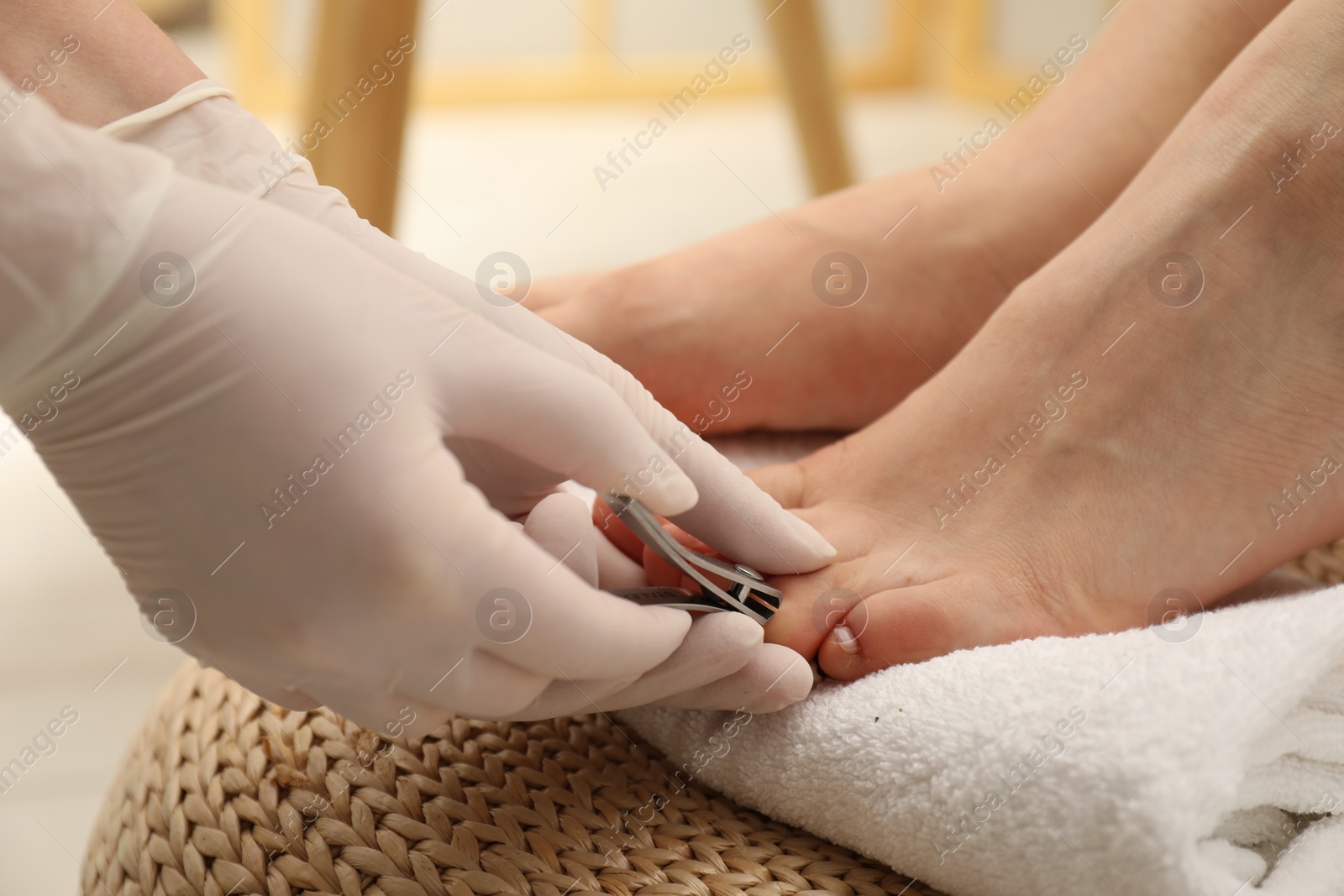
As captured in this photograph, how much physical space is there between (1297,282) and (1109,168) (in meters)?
0.26

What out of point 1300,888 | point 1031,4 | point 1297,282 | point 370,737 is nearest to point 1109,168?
point 1297,282

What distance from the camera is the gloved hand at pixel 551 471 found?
492mm

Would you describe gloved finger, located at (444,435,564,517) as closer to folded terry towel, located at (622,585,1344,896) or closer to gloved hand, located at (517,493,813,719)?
gloved hand, located at (517,493,813,719)

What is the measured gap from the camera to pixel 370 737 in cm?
56

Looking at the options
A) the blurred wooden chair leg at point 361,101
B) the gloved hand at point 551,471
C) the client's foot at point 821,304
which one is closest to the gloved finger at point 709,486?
the gloved hand at point 551,471

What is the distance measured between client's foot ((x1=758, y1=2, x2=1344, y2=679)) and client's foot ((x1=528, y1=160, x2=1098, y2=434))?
0.19 metres

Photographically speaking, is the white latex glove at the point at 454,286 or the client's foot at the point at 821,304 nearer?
the white latex glove at the point at 454,286

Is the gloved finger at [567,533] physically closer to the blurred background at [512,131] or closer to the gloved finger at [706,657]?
the gloved finger at [706,657]

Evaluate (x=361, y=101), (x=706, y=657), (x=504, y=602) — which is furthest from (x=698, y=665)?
(x=361, y=101)

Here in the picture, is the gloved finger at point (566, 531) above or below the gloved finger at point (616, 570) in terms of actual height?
below

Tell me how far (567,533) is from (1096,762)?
24 cm

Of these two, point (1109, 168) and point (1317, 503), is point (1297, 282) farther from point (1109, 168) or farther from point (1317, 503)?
point (1109, 168)

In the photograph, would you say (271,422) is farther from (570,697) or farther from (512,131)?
(512,131)

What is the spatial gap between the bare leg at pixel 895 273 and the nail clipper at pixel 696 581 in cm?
26
